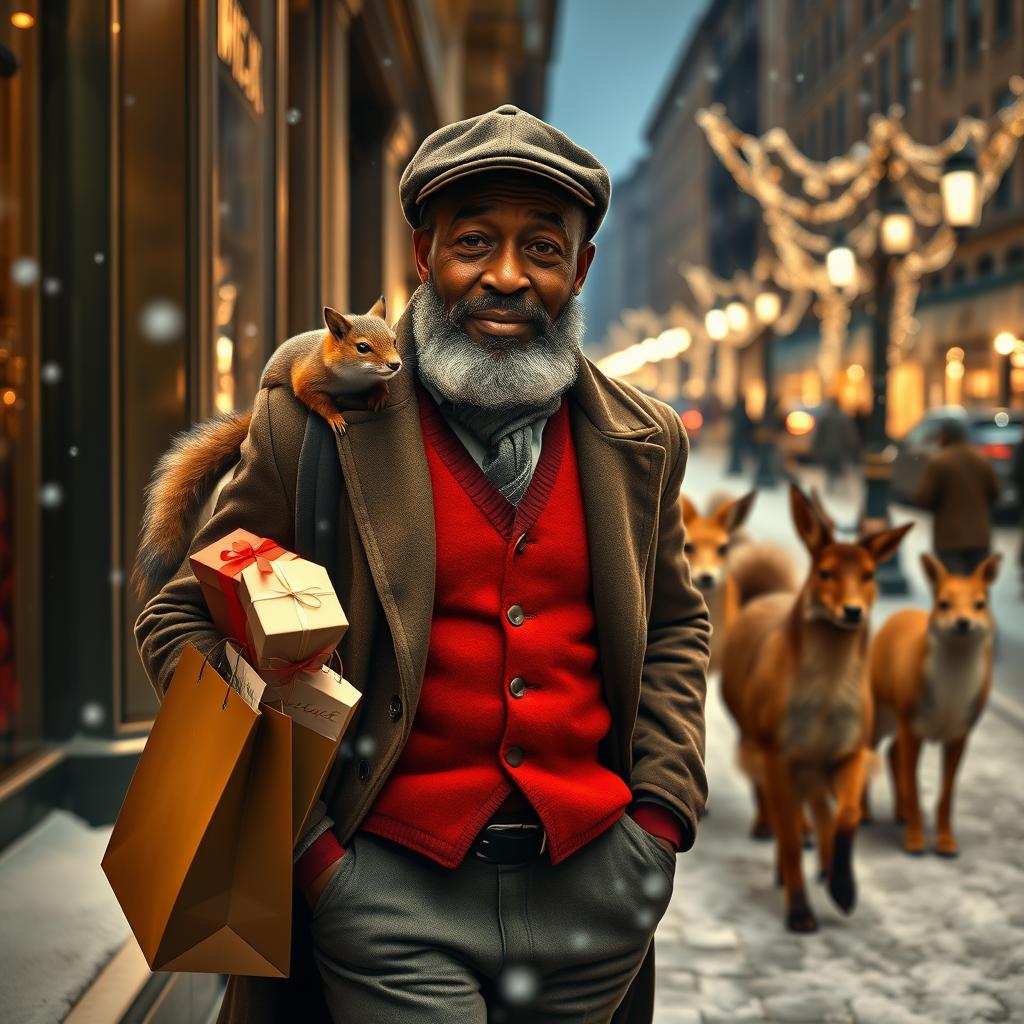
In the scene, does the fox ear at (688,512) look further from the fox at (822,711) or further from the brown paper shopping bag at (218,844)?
the brown paper shopping bag at (218,844)

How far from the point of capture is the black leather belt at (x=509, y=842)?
236 centimetres

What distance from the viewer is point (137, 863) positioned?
213 cm

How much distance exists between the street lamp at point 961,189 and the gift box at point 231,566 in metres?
12.1

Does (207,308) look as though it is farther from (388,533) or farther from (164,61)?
(388,533)

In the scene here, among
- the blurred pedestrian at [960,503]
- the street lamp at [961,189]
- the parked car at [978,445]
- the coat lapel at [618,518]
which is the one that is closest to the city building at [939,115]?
the parked car at [978,445]

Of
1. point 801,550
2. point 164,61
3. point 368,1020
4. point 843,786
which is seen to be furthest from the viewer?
point 801,550

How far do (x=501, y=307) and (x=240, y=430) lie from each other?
0.57m

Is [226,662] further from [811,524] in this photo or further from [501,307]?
[811,524]

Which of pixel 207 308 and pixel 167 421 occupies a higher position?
pixel 207 308

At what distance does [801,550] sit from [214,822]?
15721mm

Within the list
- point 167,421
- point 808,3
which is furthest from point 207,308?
point 808,3

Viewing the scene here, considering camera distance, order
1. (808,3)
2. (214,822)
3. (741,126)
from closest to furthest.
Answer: (214,822) → (808,3) → (741,126)

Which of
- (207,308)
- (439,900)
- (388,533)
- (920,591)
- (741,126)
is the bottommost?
(920,591)

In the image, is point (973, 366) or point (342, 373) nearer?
point (342, 373)
